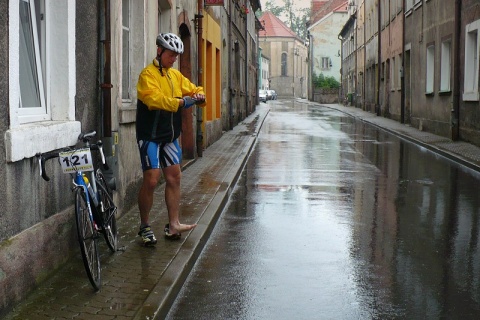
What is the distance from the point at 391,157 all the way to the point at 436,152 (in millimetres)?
1709

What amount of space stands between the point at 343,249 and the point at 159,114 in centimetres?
226

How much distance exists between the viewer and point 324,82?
267 ft

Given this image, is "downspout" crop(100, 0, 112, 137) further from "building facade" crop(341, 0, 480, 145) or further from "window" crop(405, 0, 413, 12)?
"window" crop(405, 0, 413, 12)

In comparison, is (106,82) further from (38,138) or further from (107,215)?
(38,138)

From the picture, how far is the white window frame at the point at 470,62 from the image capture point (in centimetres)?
1973

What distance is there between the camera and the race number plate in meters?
5.68

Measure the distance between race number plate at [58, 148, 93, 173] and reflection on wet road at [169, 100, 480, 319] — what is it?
1.25 m

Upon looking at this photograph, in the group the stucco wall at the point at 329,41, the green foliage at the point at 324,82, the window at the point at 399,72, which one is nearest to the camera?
the window at the point at 399,72

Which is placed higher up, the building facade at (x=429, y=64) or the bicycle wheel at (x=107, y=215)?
the building facade at (x=429, y=64)

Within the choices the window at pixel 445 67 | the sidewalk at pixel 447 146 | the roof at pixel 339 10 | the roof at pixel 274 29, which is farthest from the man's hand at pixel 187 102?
the roof at pixel 274 29

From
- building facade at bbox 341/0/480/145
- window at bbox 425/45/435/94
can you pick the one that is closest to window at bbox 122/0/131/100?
building facade at bbox 341/0/480/145

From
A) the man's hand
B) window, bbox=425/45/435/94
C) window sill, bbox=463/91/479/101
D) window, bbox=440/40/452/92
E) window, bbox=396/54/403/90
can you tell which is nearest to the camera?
the man's hand

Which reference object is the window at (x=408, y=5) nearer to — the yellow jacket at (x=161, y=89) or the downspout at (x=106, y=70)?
the downspout at (x=106, y=70)

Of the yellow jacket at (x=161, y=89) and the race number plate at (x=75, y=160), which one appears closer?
the race number plate at (x=75, y=160)
